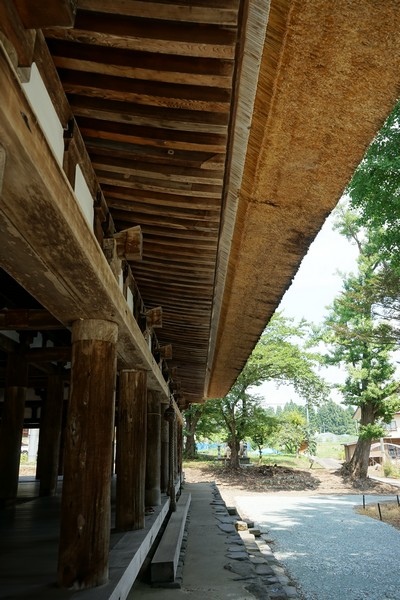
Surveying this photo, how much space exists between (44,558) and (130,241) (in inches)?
117

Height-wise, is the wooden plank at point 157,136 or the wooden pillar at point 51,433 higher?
the wooden plank at point 157,136

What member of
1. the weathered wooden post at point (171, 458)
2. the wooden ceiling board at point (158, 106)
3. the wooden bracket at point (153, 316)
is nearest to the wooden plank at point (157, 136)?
the wooden ceiling board at point (158, 106)

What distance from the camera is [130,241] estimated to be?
3.36 meters

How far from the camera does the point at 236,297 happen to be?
14.2ft

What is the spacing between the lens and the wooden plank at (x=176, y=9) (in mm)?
1648

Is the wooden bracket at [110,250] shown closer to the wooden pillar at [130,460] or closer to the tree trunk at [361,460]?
the wooden pillar at [130,460]

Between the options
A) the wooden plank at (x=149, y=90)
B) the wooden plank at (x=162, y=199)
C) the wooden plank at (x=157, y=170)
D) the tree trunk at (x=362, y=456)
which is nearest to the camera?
the wooden plank at (x=149, y=90)

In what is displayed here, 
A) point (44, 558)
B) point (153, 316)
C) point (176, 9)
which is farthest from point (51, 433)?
point (176, 9)

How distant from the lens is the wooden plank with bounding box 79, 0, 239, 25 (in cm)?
165

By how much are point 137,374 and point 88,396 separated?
197 centimetres

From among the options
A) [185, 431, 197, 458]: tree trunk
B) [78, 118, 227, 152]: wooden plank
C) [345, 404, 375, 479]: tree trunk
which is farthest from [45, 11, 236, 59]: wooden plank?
[185, 431, 197, 458]: tree trunk

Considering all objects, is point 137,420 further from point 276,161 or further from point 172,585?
point 276,161

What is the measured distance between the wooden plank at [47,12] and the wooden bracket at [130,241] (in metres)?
1.90

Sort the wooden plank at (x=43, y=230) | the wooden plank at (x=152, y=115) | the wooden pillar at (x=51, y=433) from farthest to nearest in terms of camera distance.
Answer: the wooden pillar at (x=51, y=433), the wooden plank at (x=152, y=115), the wooden plank at (x=43, y=230)
